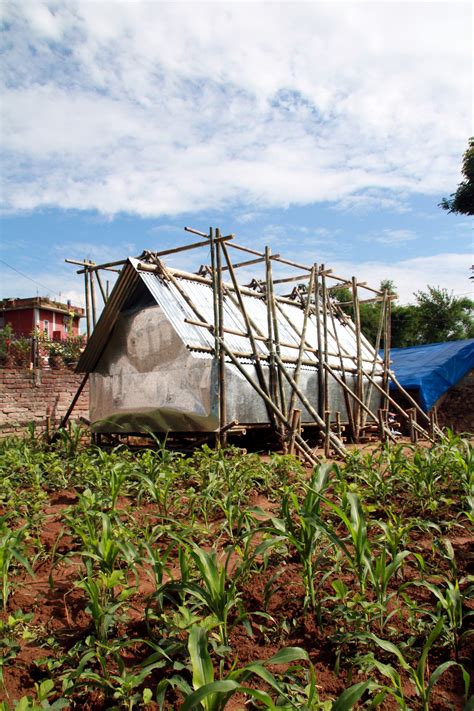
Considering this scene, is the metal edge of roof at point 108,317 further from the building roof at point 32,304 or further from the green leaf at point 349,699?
the building roof at point 32,304

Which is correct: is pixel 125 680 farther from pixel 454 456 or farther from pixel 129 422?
pixel 129 422

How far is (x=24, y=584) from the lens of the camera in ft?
9.55

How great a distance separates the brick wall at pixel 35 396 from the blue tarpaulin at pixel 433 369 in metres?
7.89

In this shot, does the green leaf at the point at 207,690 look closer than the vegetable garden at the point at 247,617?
Yes

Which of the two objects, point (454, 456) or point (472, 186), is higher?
point (472, 186)

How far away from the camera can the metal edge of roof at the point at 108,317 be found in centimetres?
877

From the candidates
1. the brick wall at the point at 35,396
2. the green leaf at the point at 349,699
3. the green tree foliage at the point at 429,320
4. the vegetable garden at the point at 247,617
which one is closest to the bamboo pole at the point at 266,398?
the vegetable garden at the point at 247,617

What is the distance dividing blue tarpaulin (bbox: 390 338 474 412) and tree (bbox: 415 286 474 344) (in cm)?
1041

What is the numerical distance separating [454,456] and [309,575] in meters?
2.30

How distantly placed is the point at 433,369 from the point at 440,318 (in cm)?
1266

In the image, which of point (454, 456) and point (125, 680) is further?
point (454, 456)

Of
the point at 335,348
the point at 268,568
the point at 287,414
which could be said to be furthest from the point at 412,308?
the point at 268,568

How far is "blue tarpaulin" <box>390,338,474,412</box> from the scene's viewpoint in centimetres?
1446

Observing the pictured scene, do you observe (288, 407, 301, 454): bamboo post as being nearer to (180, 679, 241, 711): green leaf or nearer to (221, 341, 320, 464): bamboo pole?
(221, 341, 320, 464): bamboo pole
